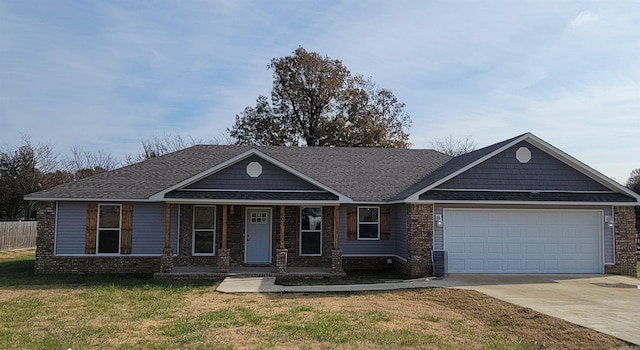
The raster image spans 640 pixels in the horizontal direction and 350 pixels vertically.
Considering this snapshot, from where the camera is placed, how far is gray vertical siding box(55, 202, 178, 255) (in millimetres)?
17750

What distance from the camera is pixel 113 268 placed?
17781 mm

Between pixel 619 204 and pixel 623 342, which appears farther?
pixel 619 204

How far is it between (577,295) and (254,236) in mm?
10511

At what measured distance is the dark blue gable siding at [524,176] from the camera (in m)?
17.3

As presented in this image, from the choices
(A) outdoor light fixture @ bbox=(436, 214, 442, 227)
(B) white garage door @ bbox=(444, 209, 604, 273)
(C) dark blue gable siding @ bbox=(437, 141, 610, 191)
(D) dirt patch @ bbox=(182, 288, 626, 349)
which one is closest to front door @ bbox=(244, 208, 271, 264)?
(D) dirt patch @ bbox=(182, 288, 626, 349)

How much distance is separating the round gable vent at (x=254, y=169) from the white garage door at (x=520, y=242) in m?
6.25

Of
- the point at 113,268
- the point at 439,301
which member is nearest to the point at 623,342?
the point at 439,301

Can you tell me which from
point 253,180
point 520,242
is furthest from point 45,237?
point 520,242

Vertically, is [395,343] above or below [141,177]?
below

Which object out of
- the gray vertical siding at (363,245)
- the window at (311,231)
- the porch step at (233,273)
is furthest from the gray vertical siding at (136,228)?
the gray vertical siding at (363,245)

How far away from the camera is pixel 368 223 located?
1928 cm

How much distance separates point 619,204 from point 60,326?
1643cm

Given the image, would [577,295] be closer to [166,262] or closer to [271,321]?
[271,321]

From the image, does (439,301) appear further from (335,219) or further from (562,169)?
(562,169)
